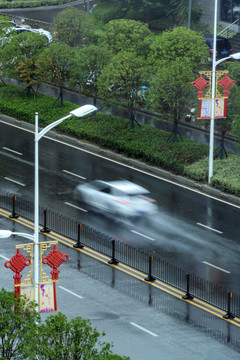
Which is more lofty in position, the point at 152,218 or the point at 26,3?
the point at 26,3

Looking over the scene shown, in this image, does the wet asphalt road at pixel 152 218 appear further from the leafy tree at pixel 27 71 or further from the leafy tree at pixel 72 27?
the leafy tree at pixel 72 27

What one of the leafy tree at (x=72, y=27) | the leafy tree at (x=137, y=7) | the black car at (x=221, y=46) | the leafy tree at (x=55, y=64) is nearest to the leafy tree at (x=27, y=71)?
the leafy tree at (x=55, y=64)

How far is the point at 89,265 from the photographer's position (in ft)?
131

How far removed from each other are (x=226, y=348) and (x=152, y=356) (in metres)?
3.03

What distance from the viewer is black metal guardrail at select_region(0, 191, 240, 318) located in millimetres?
37250

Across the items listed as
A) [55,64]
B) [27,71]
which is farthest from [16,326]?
[27,71]

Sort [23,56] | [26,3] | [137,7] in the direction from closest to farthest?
[23,56] → [137,7] → [26,3]

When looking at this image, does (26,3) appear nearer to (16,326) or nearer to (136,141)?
(136,141)

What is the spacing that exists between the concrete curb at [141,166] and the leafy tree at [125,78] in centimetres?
331

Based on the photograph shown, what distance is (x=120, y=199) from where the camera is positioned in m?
46.5

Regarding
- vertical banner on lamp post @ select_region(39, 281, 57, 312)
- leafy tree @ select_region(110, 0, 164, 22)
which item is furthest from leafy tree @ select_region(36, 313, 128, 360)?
leafy tree @ select_region(110, 0, 164, 22)

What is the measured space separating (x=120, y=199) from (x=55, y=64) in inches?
662

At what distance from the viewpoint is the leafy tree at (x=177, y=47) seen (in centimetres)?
6028

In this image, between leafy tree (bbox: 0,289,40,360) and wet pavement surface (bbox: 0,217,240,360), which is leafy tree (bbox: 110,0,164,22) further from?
leafy tree (bbox: 0,289,40,360)
